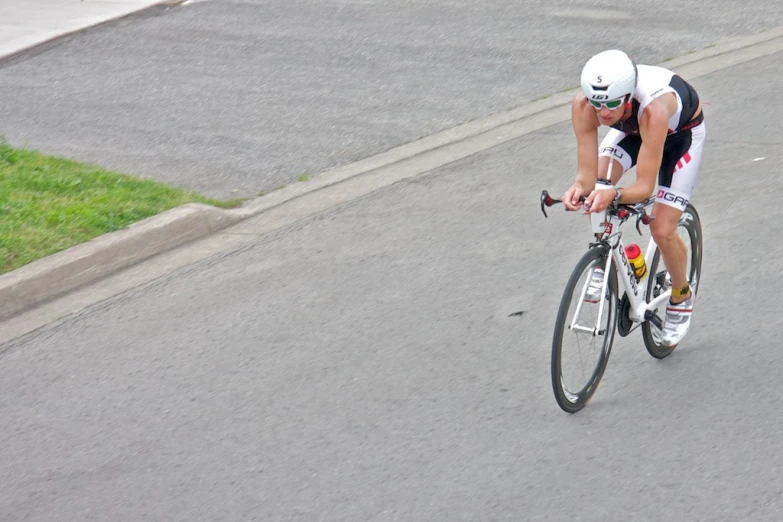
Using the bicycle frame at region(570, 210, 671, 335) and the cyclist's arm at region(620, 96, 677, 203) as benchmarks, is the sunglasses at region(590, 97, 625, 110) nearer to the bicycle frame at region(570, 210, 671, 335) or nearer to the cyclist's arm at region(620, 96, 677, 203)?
the cyclist's arm at region(620, 96, 677, 203)

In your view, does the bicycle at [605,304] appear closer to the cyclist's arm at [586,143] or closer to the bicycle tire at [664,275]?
the bicycle tire at [664,275]

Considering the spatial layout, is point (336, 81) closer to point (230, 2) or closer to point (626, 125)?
point (230, 2)

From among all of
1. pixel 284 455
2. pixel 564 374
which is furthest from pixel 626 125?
pixel 284 455

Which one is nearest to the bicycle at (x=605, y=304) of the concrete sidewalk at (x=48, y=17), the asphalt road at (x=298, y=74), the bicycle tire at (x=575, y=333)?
the bicycle tire at (x=575, y=333)

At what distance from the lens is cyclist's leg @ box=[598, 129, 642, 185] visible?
18.9 ft

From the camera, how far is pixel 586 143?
5328mm

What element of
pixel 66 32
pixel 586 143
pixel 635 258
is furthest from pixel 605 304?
pixel 66 32

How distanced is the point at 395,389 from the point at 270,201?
3.26m

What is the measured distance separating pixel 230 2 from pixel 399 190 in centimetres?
743

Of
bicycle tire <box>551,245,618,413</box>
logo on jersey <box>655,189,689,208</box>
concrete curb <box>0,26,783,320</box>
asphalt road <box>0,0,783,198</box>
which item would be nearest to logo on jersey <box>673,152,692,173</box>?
logo on jersey <box>655,189,689,208</box>

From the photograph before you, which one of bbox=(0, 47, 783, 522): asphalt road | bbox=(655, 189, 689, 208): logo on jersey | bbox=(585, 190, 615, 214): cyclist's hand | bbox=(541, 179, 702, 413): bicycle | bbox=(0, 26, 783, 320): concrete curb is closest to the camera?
bbox=(0, 47, 783, 522): asphalt road

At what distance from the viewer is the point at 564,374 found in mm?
5359

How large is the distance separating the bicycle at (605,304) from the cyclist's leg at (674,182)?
0.21 ft

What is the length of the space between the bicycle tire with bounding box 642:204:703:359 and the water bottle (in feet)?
0.82
